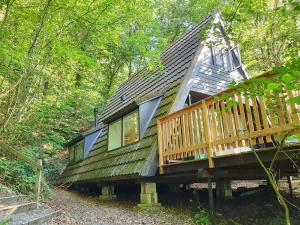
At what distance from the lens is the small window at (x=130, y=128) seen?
9067 mm

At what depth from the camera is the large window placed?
9.16m

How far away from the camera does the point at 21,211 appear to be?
243 inches

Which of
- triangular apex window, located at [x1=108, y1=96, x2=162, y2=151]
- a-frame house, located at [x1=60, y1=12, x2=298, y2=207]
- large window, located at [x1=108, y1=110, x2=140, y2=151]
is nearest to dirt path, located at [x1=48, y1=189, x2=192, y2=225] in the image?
a-frame house, located at [x1=60, y1=12, x2=298, y2=207]

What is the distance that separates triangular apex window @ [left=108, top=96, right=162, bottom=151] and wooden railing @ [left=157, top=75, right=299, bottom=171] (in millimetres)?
1483

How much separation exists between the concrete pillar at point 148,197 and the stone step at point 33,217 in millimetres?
2257

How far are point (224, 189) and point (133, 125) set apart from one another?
12.0ft

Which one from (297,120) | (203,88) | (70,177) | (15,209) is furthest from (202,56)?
(70,177)

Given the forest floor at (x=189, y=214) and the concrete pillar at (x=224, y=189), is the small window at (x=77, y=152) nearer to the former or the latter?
the forest floor at (x=189, y=214)

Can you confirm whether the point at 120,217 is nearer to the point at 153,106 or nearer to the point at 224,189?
the point at 224,189

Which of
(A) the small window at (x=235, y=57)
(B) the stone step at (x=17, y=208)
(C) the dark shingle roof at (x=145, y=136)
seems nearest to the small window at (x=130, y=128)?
(C) the dark shingle roof at (x=145, y=136)

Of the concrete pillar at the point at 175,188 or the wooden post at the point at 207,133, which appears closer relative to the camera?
the wooden post at the point at 207,133

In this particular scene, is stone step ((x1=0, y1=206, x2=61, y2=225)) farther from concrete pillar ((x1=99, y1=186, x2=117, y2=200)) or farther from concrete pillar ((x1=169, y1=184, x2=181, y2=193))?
concrete pillar ((x1=169, y1=184, x2=181, y2=193))

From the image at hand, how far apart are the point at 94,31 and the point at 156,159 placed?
12.3 ft

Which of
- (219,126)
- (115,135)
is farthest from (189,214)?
(115,135)
